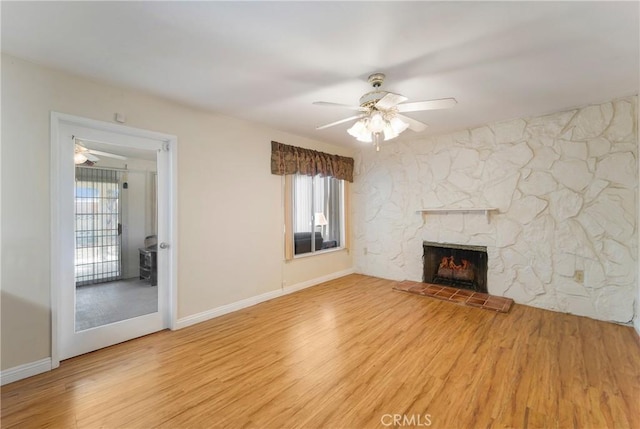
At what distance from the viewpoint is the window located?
475 cm

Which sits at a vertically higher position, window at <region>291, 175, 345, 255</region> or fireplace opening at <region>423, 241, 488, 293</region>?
window at <region>291, 175, 345, 255</region>

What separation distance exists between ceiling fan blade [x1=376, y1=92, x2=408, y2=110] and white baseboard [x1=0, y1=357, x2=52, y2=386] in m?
3.57

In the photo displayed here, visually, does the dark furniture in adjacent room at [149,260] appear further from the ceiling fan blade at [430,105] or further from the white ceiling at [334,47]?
the ceiling fan blade at [430,105]

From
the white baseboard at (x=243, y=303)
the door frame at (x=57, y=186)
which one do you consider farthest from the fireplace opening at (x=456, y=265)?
the door frame at (x=57, y=186)

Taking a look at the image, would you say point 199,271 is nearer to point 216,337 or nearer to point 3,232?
point 216,337

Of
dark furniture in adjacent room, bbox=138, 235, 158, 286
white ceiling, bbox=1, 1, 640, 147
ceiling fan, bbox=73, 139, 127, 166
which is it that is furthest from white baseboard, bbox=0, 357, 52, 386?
white ceiling, bbox=1, 1, 640, 147

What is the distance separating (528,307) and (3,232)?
570 centimetres

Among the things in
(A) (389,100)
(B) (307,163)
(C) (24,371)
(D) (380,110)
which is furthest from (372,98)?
(C) (24,371)

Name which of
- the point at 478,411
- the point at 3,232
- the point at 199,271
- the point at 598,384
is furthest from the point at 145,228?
the point at 598,384

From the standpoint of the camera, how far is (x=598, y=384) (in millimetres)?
2088

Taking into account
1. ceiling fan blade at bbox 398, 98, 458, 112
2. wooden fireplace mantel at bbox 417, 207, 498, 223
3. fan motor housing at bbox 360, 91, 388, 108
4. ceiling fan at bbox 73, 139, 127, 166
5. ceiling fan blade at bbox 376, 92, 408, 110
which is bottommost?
wooden fireplace mantel at bbox 417, 207, 498, 223

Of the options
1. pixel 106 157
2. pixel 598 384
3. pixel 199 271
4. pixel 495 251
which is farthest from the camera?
pixel 495 251

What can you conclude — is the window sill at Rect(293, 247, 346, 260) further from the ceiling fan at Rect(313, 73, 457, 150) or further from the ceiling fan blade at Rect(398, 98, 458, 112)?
the ceiling fan blade at Rect(398, 98, 458, 112)

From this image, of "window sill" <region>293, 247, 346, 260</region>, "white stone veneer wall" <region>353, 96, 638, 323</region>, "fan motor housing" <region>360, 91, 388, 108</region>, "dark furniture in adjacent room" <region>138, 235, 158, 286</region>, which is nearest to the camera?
"fan motor housing" <region>360, 91, 388, 108</region>
